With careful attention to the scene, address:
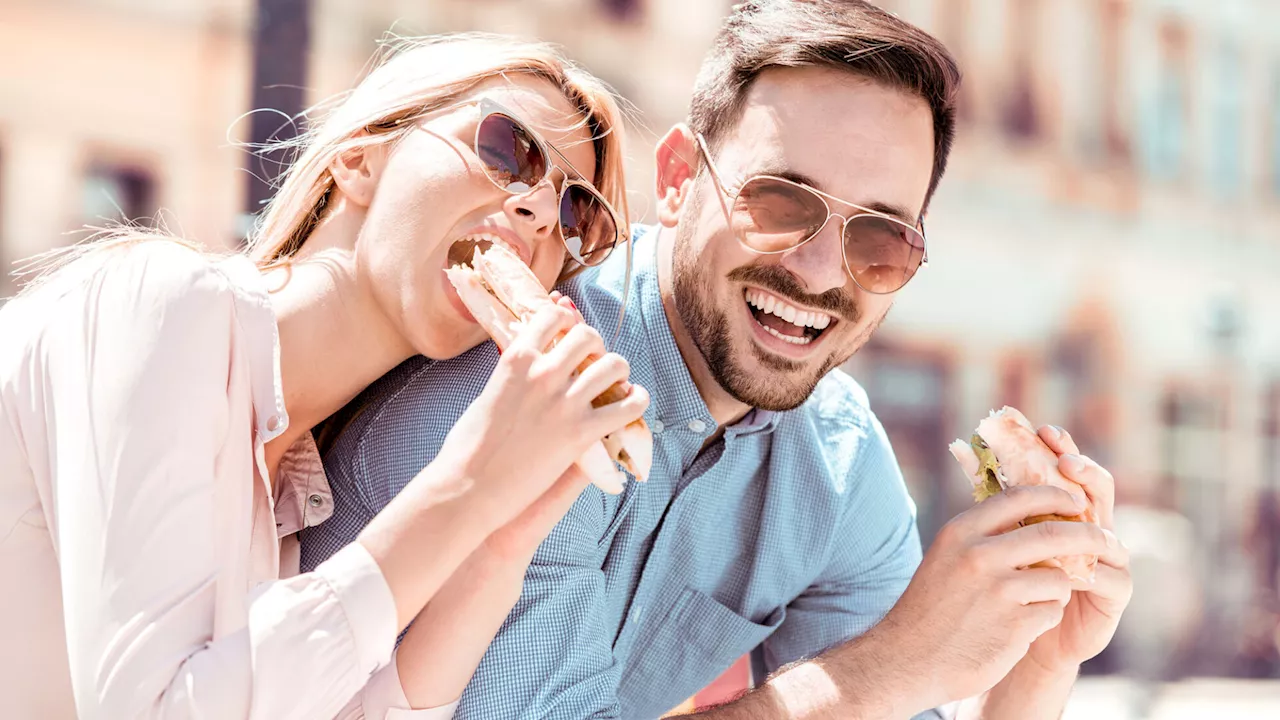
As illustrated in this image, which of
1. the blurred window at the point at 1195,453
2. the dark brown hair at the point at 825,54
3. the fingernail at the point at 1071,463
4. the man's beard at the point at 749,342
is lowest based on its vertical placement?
the blurred window at the point at 1195,453

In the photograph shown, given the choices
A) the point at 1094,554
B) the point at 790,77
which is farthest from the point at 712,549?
the point at 790,77

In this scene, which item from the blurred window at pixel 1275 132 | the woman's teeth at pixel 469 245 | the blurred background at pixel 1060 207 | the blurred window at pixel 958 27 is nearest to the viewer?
the woman's teeth at pixel 469 245

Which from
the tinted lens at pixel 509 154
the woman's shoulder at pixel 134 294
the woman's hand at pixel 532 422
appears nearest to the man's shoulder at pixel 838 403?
the tinted lens at pixel 509 154

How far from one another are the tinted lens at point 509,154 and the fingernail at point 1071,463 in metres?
1.36

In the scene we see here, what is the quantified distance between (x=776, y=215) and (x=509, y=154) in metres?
0.75

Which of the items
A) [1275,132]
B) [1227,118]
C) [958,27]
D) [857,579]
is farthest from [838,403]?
[1275,132]

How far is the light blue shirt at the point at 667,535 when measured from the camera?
259cm

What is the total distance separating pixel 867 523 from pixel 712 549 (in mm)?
522

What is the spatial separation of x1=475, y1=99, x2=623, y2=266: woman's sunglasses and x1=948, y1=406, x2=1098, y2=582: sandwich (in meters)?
0.92

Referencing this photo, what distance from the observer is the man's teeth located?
2998 millimetres

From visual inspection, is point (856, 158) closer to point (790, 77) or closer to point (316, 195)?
point (790, 77)

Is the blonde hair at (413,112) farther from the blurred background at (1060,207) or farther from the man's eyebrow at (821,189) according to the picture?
the blurred background at (1060,207)

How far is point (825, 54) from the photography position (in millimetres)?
3039

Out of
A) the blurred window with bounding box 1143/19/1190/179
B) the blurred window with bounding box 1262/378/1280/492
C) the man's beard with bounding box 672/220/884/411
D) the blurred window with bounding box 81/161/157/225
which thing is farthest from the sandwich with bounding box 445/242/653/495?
the blurred window with bounding box 1262/378/1280/492
